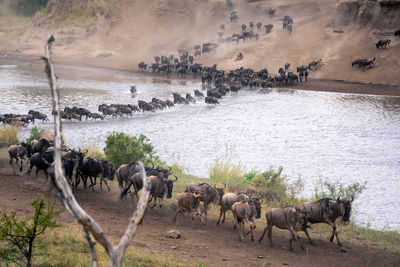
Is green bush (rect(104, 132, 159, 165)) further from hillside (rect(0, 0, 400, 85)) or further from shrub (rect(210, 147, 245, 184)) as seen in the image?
hillside (rect(0, 0, 400, 85))

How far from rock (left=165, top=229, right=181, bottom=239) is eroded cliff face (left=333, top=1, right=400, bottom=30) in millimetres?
37863

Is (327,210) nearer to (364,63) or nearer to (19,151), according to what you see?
(19,151)

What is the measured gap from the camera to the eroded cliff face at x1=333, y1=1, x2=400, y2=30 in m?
43.2

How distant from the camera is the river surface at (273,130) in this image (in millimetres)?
19000

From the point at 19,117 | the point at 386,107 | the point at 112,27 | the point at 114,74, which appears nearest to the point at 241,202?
the point at 19,117

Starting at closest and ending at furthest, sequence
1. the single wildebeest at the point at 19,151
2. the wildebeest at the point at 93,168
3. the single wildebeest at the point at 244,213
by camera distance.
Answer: the single wildebeest at the point at 244,213 < the wildebeest at the point at 93,168 < the single wildebeest at the point at 19,151

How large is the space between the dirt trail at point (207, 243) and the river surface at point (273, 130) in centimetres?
314

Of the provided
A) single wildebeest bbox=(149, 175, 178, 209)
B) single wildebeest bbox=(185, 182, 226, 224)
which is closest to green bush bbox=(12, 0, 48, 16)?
single wildebeest bbox=(149, 175, 178, 209)

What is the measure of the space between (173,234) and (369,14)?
1577 inches

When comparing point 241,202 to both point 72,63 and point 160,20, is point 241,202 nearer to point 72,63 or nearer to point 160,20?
point 72,63

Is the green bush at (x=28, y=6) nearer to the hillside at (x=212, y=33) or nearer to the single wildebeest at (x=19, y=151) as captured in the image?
the hillside at (x=212, y=33)

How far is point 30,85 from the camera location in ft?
135

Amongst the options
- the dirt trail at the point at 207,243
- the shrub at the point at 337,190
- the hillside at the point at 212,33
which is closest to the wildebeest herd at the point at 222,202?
the dirt trail at the point at 207,243

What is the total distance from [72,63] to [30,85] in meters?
17.9
